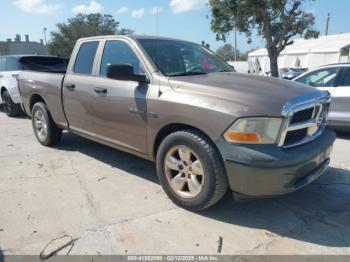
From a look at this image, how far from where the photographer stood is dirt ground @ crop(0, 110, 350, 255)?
10.4 ft

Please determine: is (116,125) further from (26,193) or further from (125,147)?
(26,193)

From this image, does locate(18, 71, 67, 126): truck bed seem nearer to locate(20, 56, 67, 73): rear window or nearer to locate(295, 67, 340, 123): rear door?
locate(20, 56, 67, 73): rear window

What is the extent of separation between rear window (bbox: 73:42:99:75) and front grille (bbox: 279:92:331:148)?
112 inches

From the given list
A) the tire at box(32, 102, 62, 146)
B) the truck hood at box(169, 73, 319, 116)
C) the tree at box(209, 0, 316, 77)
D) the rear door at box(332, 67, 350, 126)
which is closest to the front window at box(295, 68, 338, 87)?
the rear door at box(332, 67, 350, 126)

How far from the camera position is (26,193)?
4.29m

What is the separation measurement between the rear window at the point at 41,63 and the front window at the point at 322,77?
19.8 feet

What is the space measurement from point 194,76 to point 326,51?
3932cm

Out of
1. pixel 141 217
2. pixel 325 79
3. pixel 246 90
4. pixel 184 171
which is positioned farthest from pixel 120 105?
pixel 325 79

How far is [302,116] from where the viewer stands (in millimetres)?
3568

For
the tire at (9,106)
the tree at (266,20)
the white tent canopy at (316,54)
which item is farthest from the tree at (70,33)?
the tire at (9,106)

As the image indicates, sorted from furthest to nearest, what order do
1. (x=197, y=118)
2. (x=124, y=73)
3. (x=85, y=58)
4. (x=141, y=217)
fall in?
1. (x=85, y=58)
2. (x=124, y=73)
3. (x=141, y=217)
4. (x=197, y=118)

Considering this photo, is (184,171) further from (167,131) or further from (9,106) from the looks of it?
(9,106)

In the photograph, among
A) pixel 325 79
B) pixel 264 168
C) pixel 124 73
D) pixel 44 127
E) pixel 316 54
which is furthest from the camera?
pixel 316 54

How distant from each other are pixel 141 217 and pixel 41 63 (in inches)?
279
